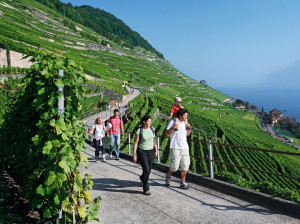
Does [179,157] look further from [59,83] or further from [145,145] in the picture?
[59,83]

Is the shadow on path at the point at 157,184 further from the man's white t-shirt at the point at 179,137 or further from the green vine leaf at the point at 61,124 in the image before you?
the green vine leaf at the point at 61,124

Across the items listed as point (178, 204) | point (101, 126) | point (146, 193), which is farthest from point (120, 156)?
point (178, 204)

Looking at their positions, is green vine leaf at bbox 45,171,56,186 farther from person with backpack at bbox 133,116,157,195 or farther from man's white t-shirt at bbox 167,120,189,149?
man's white t-shirt at bbox 167,120,189,149

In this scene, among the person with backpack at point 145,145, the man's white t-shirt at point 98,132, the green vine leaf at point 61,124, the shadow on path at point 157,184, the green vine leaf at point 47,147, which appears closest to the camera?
the green vine leaf at point 47,147

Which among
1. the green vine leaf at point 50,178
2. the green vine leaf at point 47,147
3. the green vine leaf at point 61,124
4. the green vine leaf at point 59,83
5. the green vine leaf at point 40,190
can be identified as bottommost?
the green vine leaf at point 40,190

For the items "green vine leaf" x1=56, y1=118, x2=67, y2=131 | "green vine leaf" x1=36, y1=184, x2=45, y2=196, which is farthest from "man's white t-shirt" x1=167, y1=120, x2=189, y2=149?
"green vine leaf" x1=36, y1=184, x2=45, y2=196

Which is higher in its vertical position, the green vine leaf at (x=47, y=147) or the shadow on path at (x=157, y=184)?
the green vine leaf at (x=47, y=147)

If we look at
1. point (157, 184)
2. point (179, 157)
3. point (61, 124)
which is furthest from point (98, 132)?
point (61, 124)

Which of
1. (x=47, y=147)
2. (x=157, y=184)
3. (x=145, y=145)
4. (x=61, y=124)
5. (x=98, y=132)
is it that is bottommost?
(x=157, y=184)

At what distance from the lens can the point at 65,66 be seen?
3486mm

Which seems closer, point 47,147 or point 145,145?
point 47,147

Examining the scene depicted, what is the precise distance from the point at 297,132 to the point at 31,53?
145362 mm

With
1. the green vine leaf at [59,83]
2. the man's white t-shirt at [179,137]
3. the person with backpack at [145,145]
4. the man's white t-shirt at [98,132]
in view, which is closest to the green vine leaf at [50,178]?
the green vine leaf at [59,83]

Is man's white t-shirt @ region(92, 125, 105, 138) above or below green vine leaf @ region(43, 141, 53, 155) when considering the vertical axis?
below
